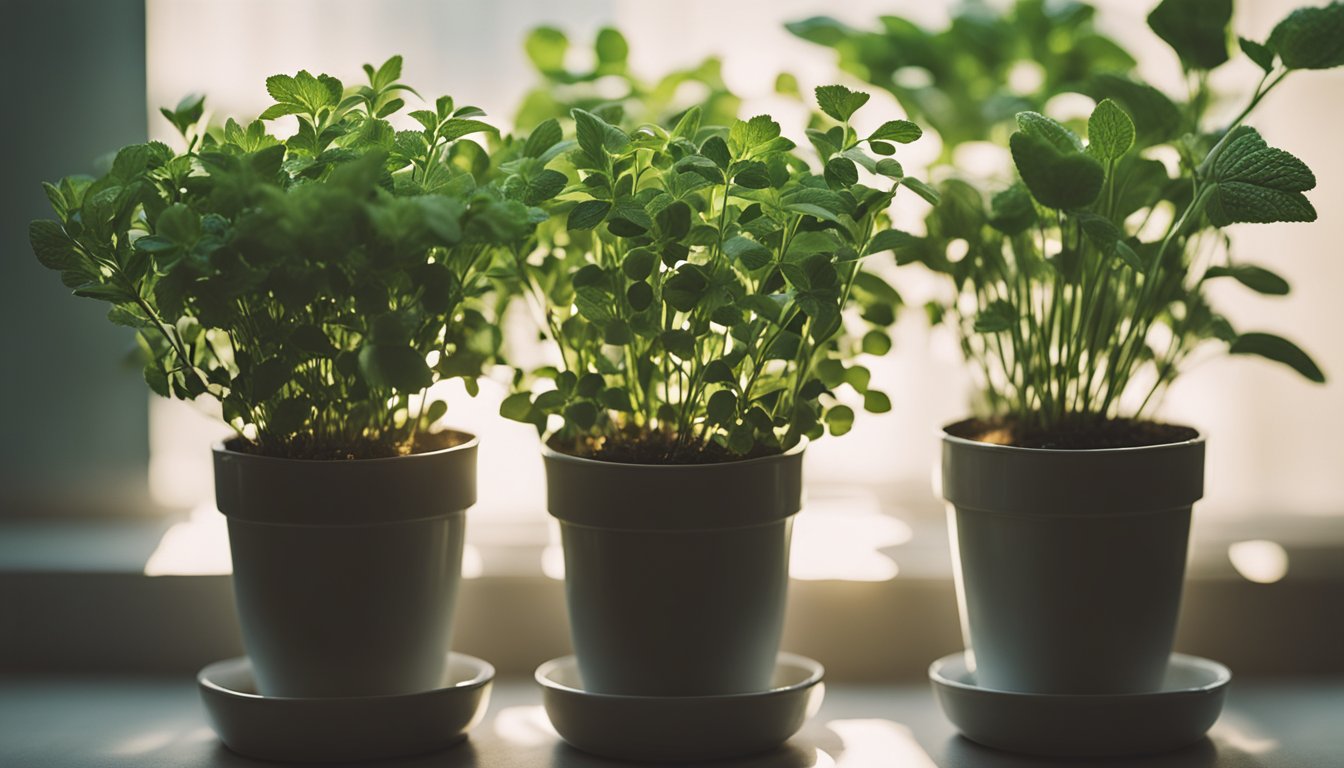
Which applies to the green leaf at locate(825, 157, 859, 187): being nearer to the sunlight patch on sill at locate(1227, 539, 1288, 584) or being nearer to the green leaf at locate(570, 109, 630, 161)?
the green leaf at locate(570, 109, 630, 161)

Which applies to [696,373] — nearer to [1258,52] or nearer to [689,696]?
[689,696]

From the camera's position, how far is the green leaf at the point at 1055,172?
84 centimetres

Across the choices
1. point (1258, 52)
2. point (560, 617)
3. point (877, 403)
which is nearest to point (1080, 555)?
point (877, 403)

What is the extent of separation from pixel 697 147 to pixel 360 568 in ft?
1.28

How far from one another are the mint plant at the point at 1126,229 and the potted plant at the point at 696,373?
10 cm

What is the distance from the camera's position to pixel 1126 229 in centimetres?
109

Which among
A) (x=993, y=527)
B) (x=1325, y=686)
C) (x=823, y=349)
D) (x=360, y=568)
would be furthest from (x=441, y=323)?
(x=1325, y=686)

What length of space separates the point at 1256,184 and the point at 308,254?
24.4 inches

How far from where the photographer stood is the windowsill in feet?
3.95

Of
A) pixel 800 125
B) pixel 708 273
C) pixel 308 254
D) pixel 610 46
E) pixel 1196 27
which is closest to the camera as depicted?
pixel 308 254

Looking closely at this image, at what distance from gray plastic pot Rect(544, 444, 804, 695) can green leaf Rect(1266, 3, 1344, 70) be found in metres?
0.46

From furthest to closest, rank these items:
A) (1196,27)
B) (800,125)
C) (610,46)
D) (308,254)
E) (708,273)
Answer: (800,125) → (610,46) → (1196,27) → (708,273) → (308,254)

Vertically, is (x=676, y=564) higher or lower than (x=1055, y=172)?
lower

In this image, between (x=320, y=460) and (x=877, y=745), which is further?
(x=877, y=745)
